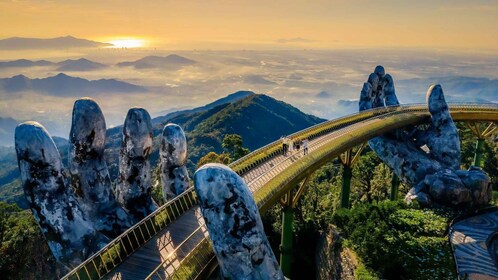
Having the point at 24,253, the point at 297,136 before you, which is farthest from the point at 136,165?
the point at 297,136

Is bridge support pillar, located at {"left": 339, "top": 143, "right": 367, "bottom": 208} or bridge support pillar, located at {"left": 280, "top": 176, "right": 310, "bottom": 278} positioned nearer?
bridge support pillar, located at {"left": 280, "top": 176, "right": 310, "bottom": 278}

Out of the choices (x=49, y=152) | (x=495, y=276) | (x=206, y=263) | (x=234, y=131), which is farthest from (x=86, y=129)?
(x=234, y=131)

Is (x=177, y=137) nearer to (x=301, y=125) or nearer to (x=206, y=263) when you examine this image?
(x=206, y=263)

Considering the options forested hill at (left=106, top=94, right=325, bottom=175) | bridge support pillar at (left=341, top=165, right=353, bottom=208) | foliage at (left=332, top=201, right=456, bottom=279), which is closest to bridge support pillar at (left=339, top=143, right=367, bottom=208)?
bridge support pillar at (left=341, top=165, right=353, bottom=208)

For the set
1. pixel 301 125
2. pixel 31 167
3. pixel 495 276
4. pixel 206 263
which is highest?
pixel 31 167

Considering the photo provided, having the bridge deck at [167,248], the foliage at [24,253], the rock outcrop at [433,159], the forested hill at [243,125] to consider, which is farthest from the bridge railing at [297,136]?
the forested hill at [243,125]

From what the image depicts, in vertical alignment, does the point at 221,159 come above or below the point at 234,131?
above

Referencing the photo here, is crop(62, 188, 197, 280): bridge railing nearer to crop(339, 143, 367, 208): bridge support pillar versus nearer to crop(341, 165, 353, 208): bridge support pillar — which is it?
crop(339, 143, 367, 208): bridge support pillar
